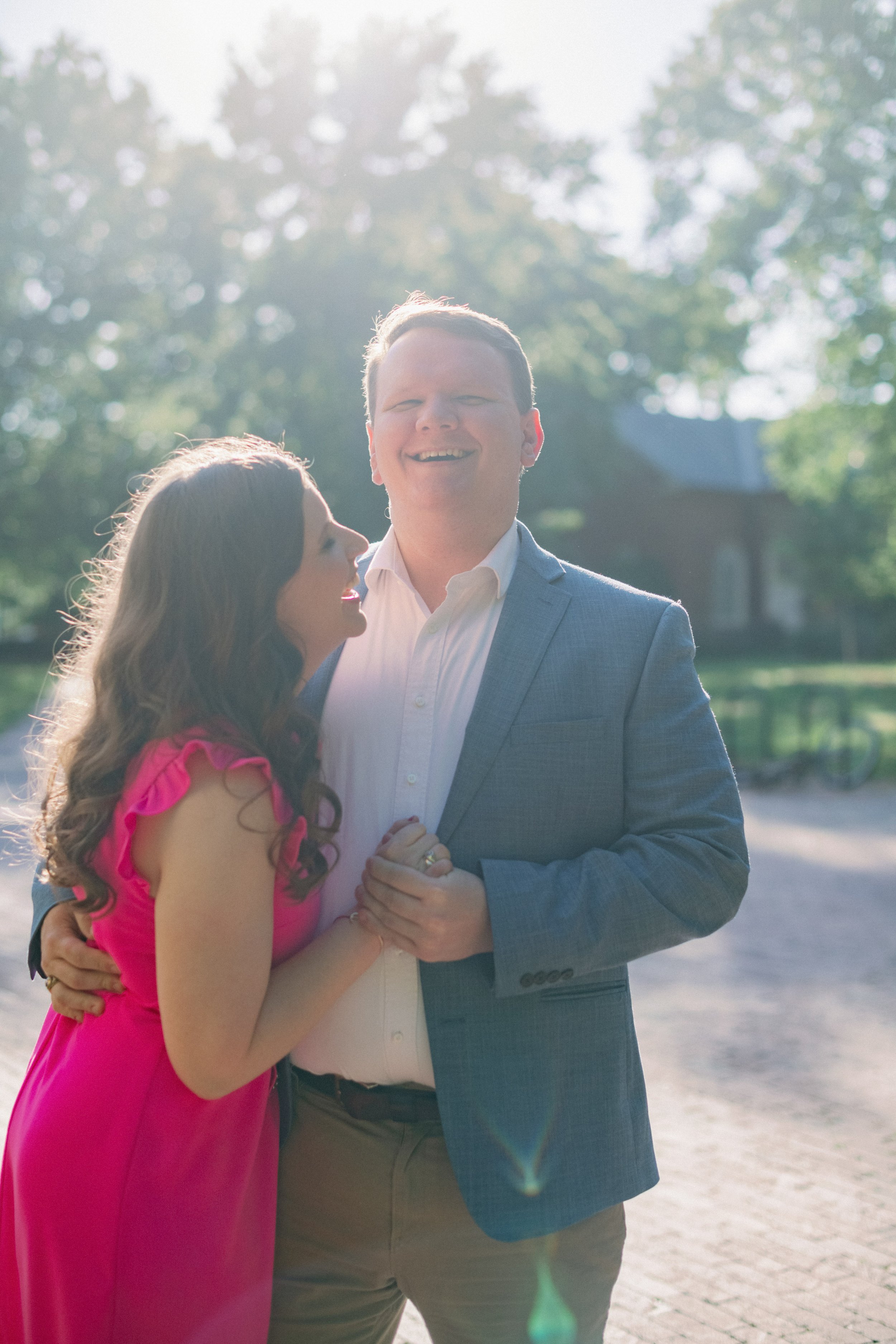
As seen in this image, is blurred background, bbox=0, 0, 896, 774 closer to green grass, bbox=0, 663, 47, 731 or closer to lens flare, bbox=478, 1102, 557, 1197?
green grass, bbox=0, 663, 47, 731

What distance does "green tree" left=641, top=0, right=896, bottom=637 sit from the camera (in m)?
16.7

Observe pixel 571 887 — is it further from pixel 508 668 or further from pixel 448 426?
pixel 448 426

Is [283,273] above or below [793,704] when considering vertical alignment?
above

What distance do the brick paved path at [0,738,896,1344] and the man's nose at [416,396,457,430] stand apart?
292cm

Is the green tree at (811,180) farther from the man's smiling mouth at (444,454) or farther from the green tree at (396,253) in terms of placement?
the man's smiling mouth at (444,454)

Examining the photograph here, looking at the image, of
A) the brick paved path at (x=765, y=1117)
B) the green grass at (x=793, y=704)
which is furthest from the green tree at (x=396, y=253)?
the brick paved path at (x=765, y=1117)

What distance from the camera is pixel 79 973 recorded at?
6.73 ft

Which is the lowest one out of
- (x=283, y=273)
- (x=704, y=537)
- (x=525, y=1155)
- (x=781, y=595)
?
(x=525, y=1155)

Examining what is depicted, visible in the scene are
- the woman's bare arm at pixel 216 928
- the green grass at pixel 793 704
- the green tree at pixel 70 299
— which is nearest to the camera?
the woman's bare arm at pixel 216 928

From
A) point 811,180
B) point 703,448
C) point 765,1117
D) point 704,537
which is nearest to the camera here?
point 765,1117

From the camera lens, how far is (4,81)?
103 ft

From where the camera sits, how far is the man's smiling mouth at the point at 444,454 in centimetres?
249

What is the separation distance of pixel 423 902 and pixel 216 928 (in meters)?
0.37

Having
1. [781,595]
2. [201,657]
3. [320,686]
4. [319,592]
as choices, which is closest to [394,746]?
[320,686]
